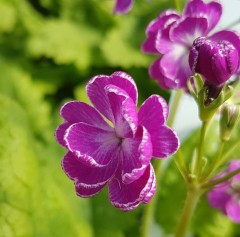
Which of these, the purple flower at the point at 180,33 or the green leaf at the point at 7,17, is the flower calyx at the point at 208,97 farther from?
the green leaf at the point at 7,17

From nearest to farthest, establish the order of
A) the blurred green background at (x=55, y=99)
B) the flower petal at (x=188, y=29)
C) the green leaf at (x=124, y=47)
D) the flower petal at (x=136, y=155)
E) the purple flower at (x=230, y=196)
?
the flower petal at (x=136, y=155)
the flower petal at (x=188, y=29)
the purple flower at (x=230, y=196)
the blurred green background at (x=55, y=99)
the green leaf at (x=124, y=47)

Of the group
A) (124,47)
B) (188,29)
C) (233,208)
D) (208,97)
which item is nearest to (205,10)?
(188,29)

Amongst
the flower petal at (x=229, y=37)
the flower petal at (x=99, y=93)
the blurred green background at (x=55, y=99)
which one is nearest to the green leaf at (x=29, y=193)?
the blurred green background at (x=55, y=99)

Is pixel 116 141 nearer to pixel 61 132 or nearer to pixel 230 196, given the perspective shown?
pixel 61 132

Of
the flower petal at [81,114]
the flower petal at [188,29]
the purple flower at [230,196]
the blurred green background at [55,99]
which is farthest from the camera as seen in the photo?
the blurred green background at [55,99]

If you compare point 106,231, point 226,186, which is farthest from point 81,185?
point 106,231

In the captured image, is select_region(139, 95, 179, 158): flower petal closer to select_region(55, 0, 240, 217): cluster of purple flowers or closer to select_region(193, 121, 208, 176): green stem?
select_region(55, 0, 240, 217): cluster of purple flowers

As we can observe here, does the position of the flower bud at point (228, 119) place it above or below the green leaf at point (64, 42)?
below

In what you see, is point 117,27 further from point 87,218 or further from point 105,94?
point 105,94
